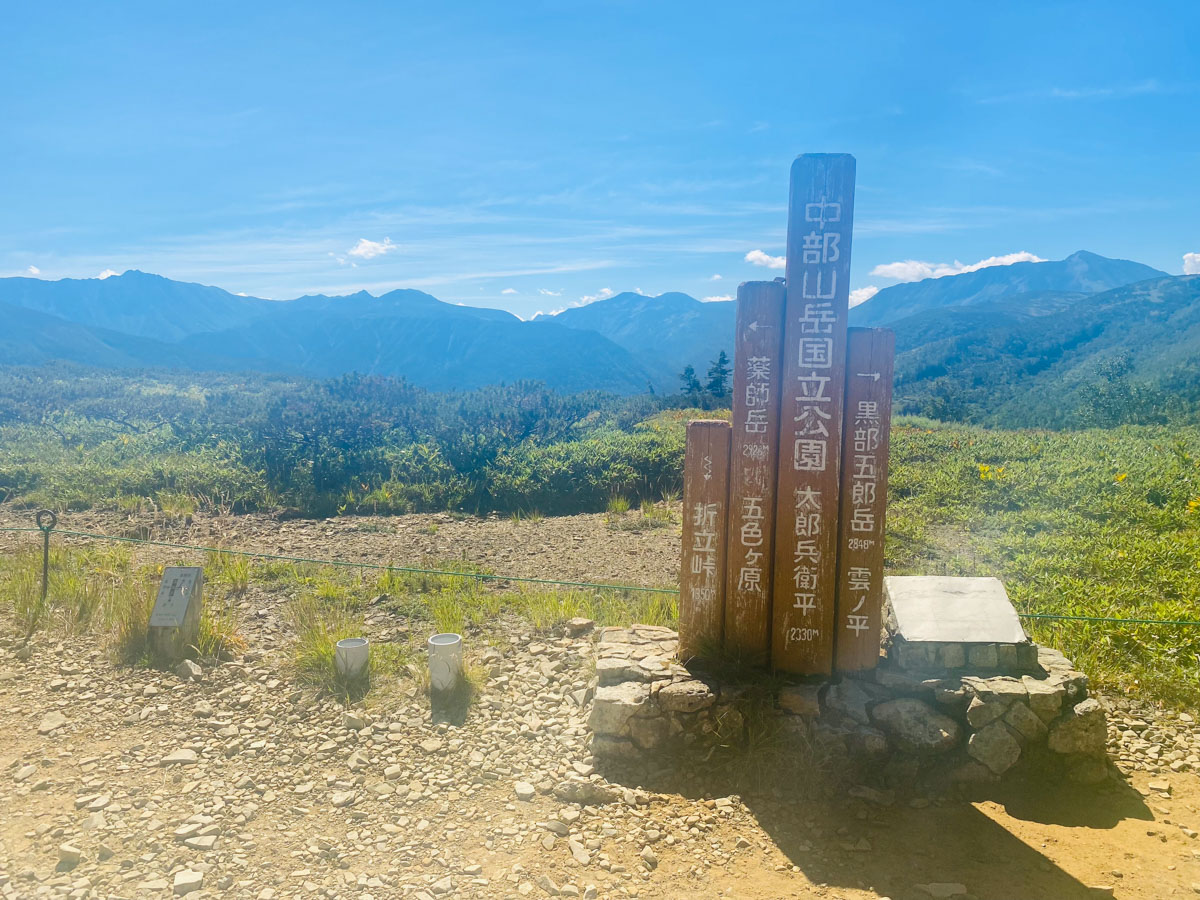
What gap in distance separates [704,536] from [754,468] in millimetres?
489

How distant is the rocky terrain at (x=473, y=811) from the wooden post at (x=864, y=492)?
2.71ft

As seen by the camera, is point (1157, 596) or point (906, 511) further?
point (906, 511)

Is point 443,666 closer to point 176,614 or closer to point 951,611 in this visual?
point 176,614

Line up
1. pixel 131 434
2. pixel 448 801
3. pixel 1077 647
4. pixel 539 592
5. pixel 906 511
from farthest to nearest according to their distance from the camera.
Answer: pixel 131 434 < pixel 906 511 < pixel 539 592 < pixel 1077 647 < pixel 448 801

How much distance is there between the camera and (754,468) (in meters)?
4.09

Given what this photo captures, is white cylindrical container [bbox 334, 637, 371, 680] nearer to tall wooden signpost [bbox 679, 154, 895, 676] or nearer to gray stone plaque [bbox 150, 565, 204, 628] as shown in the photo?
gray stone plaque [bbox 150, 565, 204, 628]

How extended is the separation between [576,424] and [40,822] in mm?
16272

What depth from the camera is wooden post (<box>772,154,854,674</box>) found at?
3859mm

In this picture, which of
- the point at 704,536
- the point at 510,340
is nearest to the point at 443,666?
the point at 704,536

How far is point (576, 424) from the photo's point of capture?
19.4 meters

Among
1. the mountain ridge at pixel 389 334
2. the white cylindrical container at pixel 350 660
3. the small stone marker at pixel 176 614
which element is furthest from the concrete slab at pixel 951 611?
the mountain ridge at pixel 389 334

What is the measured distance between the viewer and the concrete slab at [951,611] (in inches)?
159

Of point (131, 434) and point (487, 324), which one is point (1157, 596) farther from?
point (487, 324)

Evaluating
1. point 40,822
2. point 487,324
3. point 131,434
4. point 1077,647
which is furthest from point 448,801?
point 487,324
